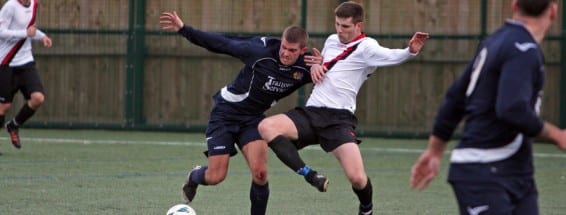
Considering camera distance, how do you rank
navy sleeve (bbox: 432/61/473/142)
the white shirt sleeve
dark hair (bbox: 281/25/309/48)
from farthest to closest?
1. the white shirt sleeve
2. dark hair (bbox: 281/25/309/48)
3. navy sleeve (bbox: 432/61/473/142)

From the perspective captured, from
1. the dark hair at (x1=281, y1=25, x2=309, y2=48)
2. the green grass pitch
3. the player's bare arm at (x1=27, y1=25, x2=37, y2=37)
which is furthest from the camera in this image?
the player's bare arm at (x1=27, y1=25, x2=37, y2=37)

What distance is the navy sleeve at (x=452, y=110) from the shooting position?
5.33 meters

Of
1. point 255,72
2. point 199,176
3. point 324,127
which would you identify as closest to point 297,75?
point 255,72

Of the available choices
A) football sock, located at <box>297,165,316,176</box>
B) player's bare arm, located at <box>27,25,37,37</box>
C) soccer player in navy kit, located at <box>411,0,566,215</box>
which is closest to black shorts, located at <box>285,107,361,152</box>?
football sock, located at <box>297,165,316,176</box>

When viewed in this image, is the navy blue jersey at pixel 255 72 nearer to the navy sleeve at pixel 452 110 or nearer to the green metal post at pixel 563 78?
the navy sleeve at pixel 452 110

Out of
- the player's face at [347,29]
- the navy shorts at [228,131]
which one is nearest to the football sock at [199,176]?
the navy shorts at [228,131]

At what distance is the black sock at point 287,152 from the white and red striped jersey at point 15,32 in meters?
6.04

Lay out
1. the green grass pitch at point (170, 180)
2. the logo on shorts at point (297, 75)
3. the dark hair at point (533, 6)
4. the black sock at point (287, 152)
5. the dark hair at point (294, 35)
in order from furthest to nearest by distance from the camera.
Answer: the green grass pitch at point (170, 180) < the logo on shorts at point (297, 75) < the dark hair at point (294, 35) < the black sock at point (287, 152) < the dark hair at point (533, 6)

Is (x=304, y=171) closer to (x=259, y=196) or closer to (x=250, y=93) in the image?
(x=259, y=196)

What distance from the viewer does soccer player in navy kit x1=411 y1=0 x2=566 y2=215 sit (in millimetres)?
Result: 5043

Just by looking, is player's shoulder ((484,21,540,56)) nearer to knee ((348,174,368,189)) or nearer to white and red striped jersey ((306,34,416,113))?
knee ((348,174,368,189))

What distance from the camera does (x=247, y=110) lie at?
9086mm

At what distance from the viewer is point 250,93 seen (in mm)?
9047

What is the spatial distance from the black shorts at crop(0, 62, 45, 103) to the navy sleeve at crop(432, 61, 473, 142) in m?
9.42
